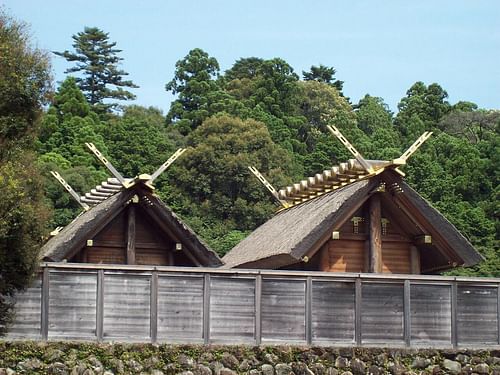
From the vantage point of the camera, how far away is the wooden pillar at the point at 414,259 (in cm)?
2645

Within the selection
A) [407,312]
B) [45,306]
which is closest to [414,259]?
[407,312]

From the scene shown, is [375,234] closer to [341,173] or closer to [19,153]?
[341,173]

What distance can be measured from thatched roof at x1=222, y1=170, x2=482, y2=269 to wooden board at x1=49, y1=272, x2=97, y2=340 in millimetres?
4803

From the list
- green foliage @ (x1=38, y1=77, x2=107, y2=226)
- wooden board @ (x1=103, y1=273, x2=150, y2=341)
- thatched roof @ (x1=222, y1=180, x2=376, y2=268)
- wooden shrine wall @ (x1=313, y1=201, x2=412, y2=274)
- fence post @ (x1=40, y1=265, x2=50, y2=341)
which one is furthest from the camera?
green foliage @ (x1=38, y1=77, x2=107, y2=226)

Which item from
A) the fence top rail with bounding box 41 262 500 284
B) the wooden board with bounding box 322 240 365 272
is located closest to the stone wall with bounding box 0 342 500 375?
the fence top rail with bounding box 41 262 500 284

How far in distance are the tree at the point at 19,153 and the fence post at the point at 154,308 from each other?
2.50 meters

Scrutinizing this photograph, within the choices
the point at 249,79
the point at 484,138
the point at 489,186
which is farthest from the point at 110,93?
Answer: the point at 489,186

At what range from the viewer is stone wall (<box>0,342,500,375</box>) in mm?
19828

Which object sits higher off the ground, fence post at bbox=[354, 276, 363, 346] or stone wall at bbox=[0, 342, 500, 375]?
fence post at bbox=[354, 276, 363, 346]

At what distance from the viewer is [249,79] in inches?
3007

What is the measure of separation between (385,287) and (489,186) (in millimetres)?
37190

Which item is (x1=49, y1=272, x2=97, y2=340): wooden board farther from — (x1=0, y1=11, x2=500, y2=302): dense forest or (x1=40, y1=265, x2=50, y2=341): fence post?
(x1=0, y1=11, x2=500, y2=302): dense forest

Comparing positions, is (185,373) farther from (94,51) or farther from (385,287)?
(94,51)

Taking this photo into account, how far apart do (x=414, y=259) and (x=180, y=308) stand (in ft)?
23.9
